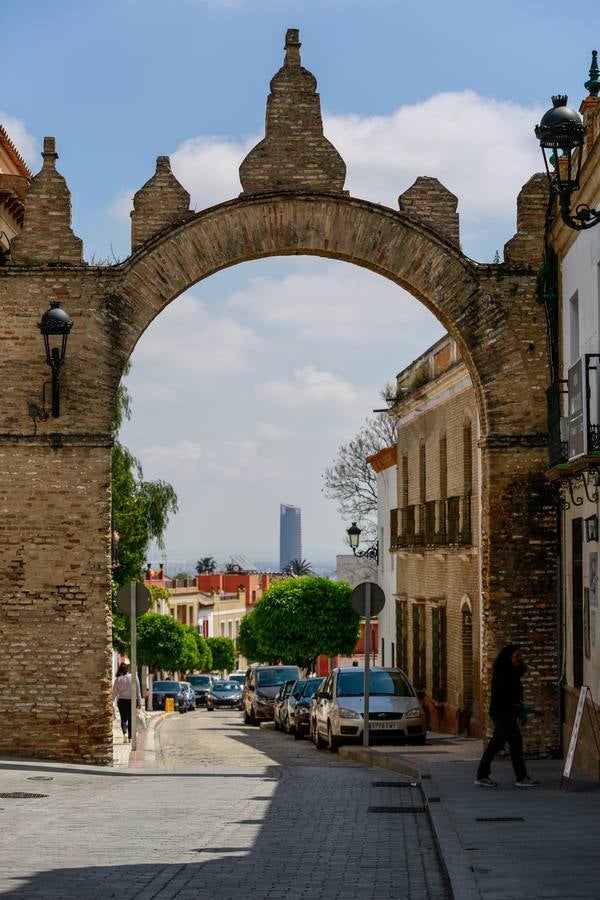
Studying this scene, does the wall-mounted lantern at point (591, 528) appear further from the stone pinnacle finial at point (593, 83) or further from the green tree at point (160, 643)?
the green tree at point (160, 643)

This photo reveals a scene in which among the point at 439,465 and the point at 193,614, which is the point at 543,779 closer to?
the point at 439,465

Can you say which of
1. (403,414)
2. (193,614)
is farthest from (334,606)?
(193,614)

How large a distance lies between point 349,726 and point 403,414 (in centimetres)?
1595

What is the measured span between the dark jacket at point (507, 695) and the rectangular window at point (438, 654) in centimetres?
1660

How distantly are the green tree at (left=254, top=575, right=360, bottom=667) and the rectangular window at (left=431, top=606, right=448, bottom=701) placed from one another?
30088 mm

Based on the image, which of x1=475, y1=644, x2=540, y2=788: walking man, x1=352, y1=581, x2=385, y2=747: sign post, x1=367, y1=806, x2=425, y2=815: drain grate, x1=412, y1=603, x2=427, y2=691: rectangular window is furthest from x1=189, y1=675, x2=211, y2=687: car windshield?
x1=367, y1=806, x2=425, y2=815: drain grate

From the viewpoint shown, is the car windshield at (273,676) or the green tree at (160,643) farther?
the green tree at (160,643)

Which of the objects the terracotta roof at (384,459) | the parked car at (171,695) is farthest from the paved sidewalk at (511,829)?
the parked car at (171,695)

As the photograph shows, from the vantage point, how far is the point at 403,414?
38688 mm

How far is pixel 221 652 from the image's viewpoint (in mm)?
114125

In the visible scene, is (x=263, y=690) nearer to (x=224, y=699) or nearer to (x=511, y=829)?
(x=224, y=699)

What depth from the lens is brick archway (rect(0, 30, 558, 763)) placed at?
62.1 ft

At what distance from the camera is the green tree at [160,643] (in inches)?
3302

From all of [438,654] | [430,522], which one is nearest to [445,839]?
[430,522]
